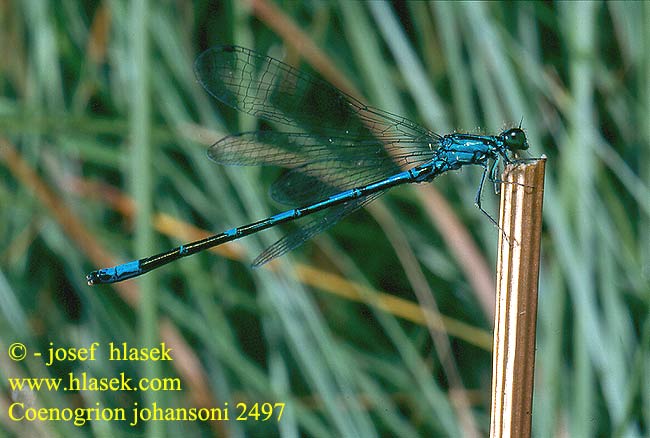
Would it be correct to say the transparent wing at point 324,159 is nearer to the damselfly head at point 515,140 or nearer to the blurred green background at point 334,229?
the blurred green background at point 334,229

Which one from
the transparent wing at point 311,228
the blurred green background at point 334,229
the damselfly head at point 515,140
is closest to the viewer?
the damselfly head at point 515,140

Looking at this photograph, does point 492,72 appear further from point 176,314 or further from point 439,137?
point 176,314

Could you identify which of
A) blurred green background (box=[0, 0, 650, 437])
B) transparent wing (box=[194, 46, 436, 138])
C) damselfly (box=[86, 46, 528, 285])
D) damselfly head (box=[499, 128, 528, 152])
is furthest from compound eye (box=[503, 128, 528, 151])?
transparent wing (box=[194, 46, 436, 138])

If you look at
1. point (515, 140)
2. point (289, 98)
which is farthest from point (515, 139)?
point (289, 98)

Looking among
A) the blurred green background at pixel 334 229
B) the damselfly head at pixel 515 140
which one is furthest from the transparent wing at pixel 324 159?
the damselfly head at pixel 515 140

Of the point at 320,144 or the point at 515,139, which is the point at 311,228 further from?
the point at 515,139

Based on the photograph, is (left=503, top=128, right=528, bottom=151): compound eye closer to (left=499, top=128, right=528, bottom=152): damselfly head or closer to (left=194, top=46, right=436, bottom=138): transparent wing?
(left=499, top=128, right=528, bottom=152): damselfly head
